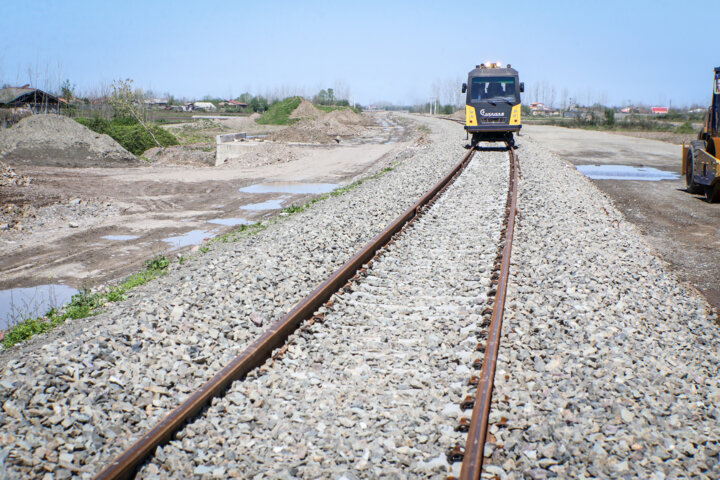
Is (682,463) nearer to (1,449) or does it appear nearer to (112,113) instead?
(1,449)

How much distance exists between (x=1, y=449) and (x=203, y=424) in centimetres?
125

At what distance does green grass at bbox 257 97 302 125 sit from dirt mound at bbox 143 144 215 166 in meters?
29.2

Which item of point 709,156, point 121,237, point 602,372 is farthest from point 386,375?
point 709,156

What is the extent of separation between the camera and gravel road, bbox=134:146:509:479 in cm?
349

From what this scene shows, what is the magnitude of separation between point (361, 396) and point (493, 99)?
18.9 m

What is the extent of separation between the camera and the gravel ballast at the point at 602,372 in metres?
3.46

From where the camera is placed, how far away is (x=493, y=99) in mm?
21047

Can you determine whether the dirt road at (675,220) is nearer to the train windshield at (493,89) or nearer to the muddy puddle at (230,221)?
the train windshield at (493,89)

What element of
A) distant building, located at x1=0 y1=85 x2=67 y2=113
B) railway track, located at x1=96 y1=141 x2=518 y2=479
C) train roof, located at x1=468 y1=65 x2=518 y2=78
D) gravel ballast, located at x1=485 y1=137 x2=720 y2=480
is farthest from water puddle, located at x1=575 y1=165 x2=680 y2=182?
distant building, located at x1=0 y1=85 x2=67 y2=113

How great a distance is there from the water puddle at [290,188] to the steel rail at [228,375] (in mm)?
10268

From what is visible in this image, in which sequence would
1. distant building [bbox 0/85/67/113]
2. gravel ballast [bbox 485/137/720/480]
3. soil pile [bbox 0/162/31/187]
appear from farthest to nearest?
distant building [bbox 0/85/67/113] → soil pile [bbox 0/162/31/187] → gravel ballast [bbox 485/137/720/480]

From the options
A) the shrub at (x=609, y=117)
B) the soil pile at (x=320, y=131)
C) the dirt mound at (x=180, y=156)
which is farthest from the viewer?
the shrub at (x=609, y=117)

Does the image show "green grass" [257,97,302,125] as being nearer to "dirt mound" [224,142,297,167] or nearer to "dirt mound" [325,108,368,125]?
"dirt mound" [325,108,368,125]

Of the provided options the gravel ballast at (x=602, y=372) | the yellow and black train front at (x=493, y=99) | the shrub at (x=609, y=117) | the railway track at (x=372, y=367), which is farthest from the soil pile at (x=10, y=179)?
the shrub at (x=609, y=117)
